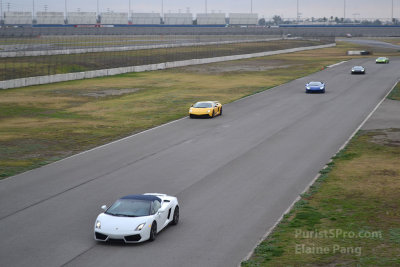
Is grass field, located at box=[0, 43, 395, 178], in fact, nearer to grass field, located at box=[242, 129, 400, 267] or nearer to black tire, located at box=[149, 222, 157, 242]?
black tire, located at box=[149, 222, 157, 242]

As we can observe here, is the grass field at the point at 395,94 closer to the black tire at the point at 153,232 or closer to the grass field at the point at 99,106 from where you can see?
the grass field at the point at 99,106

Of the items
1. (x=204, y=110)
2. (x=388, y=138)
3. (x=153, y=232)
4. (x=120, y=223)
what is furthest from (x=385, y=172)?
(x=204, y=110)

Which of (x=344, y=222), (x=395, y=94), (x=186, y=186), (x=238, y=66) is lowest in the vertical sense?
(x=344, y=222)

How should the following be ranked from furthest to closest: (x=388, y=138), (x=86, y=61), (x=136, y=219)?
(x=86, y=61) < (x=388, y=138) < (x=136, y=219)

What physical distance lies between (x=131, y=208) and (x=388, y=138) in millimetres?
21383

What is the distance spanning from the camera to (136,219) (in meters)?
16.4

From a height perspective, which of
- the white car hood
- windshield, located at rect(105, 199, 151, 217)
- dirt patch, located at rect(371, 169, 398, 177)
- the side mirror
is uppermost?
windshield, located at rect(105, 199, 151, 217)

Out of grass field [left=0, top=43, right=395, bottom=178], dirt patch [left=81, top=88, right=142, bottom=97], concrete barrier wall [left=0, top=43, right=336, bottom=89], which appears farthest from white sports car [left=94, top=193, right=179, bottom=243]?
concrete barrier wall [left=0, top=43, right=336, bottom=89]

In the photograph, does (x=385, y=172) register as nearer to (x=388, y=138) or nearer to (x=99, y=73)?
(x=388, y=138)

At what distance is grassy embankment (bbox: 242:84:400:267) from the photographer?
50.0 feet

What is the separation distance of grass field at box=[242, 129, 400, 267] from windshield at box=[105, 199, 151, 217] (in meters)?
3.57

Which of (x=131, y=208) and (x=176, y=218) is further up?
(x=131, y=208)

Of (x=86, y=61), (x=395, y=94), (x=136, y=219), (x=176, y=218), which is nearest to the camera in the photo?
(x=136, y=219)

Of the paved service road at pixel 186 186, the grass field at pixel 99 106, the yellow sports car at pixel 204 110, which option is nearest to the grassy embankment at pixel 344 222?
the paved service road at pixel 186 186
